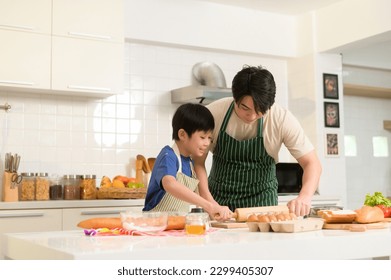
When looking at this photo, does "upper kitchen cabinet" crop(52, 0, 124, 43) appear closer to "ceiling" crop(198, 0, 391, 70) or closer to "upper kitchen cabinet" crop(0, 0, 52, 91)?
"upper kitchen cabinet" crop(0, 0, 52, 91)

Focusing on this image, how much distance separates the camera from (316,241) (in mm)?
1729

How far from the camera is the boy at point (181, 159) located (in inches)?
98.0

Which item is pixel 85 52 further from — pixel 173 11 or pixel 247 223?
pixel 247 223

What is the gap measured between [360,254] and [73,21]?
302cm

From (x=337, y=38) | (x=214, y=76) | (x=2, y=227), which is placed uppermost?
(x=337, y=38)

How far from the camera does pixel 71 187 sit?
421 cm

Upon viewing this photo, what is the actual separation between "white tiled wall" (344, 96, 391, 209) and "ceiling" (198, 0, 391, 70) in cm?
54

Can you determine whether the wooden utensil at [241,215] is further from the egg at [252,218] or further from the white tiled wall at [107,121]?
the white tiled wall at [107,121]

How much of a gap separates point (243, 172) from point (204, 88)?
1830mm

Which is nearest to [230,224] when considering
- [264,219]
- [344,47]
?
[264,219]

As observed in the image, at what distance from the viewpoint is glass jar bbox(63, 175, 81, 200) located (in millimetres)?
4184

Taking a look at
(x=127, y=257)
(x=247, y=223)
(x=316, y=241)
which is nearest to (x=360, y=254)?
(x=316, y=241)

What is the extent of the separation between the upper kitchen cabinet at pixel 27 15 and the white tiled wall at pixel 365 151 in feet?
10.9

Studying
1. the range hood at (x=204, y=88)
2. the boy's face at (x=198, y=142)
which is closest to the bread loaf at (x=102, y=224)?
the boy's face at (x=198, y=142)
